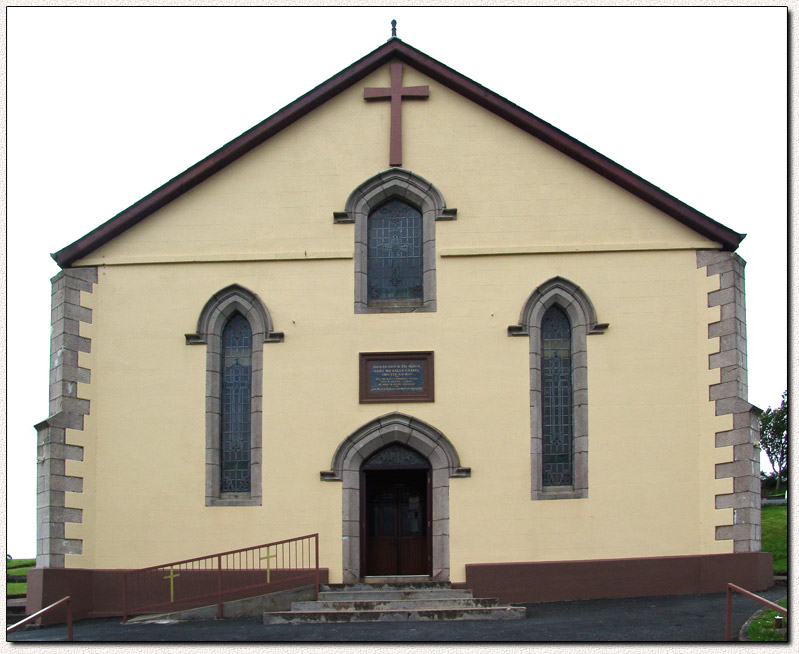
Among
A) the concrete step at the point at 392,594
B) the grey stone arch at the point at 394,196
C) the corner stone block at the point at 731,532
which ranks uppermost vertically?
the grey stone arch at the point at 394,196

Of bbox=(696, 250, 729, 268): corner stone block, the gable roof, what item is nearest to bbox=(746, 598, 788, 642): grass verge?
bbox=(696, 250, 729, 268): corner stone block

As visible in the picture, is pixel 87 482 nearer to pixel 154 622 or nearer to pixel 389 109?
pixel 154 622

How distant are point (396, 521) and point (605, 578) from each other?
329 centimetres

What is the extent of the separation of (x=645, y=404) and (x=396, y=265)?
4420 mm

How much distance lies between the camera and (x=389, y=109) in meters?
20.1

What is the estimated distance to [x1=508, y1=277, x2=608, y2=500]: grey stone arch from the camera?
18.7 meters

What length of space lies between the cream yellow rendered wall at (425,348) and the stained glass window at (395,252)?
429mm

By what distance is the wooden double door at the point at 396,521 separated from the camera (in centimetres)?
1906

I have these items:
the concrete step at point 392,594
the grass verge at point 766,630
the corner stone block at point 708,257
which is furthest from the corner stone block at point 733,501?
the concrete step at point 392,594

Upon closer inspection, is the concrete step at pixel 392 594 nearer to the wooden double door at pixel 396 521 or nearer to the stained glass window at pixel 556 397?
the wooden double door at pixel 396 521

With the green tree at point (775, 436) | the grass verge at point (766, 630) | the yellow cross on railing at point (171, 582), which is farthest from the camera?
the green tree at point (775, 436)

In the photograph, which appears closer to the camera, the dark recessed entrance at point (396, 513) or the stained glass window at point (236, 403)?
the dark recessed entrance at point (396, 513)

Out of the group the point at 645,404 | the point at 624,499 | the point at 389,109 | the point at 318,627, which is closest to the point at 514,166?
the point at 389,109

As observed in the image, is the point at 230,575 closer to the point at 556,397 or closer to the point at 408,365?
the point at 408,365
